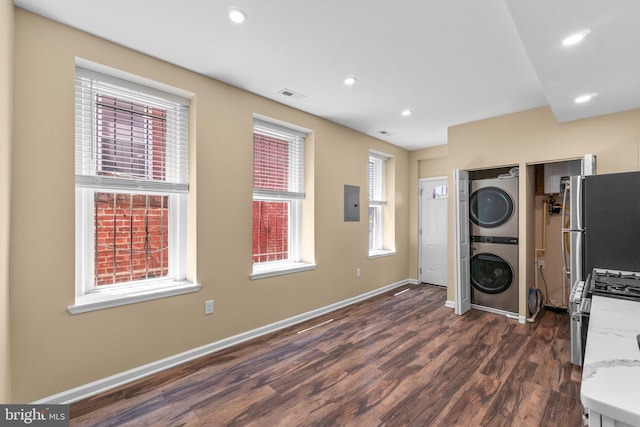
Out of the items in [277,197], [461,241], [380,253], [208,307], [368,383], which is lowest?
[368,383]

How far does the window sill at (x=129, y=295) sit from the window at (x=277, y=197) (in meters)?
0.73

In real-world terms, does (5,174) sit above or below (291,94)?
below

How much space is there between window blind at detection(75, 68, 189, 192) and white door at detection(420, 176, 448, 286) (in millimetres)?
4196

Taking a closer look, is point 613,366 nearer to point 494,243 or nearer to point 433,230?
point 494,243

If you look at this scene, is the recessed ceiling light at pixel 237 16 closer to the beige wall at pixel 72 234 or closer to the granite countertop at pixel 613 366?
the beige wall at pixel 72 234

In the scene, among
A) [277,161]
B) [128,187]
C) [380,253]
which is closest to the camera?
[128,187]

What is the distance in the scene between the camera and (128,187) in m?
2.32

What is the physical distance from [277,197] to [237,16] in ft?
6.29

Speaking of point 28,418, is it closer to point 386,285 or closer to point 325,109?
point 325,109

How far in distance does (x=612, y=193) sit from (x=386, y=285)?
3.16 m

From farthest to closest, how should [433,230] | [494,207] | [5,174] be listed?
[433,230] < [494,207] < [5,174]

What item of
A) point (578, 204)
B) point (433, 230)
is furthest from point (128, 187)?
point (433, 230)

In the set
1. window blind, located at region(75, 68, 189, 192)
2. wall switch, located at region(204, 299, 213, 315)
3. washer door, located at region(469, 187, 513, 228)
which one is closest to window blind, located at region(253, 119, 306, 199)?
window blind, located at region(75, 68, 189, 192)

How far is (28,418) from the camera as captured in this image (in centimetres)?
169
